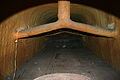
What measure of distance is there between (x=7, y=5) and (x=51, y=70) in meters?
2.07

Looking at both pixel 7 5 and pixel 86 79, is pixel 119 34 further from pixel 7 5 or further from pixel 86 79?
pixel 7 5

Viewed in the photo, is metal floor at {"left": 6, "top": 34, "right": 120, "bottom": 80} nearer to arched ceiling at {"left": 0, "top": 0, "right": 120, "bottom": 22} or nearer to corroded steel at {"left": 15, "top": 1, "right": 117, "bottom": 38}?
corroded steel at {"left": 15, "top": 1, "right": 117, "bottom": 38}

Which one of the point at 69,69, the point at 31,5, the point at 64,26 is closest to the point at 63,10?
the point at 64,26

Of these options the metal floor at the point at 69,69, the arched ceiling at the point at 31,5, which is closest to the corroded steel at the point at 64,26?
the arched ceiling at the point at 31,5

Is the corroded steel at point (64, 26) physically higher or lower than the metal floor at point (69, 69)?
higher

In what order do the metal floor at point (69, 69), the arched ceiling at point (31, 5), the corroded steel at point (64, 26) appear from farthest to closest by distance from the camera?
the metal floor at point (69, 69), the corroded steel at point (64, 26), the arched ceiling at point (31, 5)

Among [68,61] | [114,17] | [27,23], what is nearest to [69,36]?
[68,61]

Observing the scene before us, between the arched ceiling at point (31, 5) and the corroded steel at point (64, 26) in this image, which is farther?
the corroded steel at point (64, 26)

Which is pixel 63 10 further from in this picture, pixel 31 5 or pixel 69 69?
pixel 69 69

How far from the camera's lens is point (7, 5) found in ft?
12.1

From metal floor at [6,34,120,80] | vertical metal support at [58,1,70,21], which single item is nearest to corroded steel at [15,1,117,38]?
vertical metal support at [58,1,70,21]

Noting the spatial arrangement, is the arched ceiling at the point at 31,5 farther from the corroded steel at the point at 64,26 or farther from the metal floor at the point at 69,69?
the metal floor at the point at 69,69

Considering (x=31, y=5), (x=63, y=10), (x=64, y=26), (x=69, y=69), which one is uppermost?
(x=31, y=5)

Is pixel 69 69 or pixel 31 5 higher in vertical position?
pixel 31 5
